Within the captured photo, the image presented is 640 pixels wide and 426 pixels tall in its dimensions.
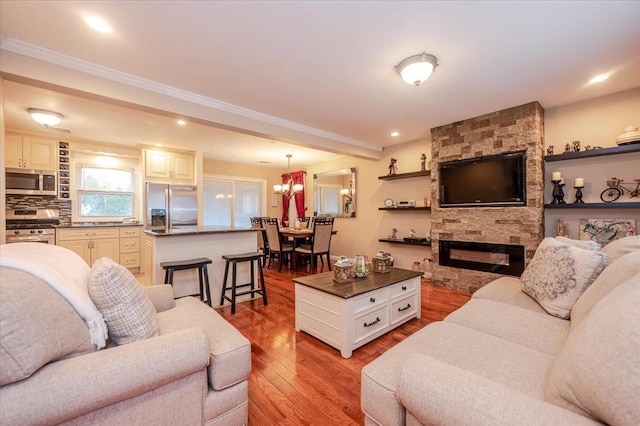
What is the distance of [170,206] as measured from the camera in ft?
17.3

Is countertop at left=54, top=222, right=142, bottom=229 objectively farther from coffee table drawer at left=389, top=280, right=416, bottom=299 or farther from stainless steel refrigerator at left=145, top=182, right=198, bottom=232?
coffee table drawer at left=389, top=280, right=416, bottom=299

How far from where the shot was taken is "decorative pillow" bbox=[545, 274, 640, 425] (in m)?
0.66

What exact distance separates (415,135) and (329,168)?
2.54 metres

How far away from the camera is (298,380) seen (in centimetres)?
187

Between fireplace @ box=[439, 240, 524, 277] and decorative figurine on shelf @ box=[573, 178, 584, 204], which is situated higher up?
decorative figurine on shelf @ box=[573, 178, 584, 204]

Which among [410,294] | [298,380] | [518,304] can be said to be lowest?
[298,380]

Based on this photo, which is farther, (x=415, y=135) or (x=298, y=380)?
(x=415, y=135)

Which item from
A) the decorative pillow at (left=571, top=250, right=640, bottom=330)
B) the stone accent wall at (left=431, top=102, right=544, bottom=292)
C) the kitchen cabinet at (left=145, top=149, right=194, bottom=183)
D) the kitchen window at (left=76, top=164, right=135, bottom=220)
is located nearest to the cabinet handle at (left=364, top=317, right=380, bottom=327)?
the decorative pillow at (left=571, top=250, right=640, bottom=330)

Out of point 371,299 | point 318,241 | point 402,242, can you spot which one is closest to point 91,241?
point 318,241

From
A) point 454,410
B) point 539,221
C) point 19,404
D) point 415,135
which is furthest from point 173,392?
point 415,135

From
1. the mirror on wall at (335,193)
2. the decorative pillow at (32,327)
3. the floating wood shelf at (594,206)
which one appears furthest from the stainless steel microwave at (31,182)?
the floating wood shelf at (594,206)

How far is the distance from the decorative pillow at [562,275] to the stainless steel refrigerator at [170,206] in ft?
18.2

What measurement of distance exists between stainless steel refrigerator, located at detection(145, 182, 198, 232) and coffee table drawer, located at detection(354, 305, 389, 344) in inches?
176

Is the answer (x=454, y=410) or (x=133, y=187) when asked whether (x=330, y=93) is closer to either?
(x=454, y=410)
